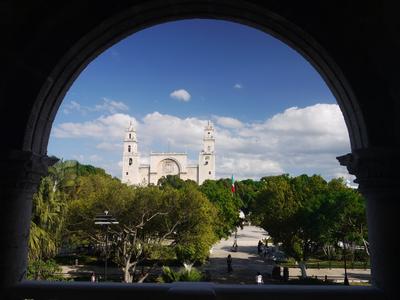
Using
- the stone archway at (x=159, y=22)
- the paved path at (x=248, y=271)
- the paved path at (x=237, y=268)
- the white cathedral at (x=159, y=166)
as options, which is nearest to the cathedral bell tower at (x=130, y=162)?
the white cathedral at (x=159, y=166)

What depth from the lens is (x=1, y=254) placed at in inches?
168

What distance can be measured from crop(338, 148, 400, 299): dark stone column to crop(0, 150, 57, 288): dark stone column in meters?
4.00

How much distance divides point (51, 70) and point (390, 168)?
14.1 ft

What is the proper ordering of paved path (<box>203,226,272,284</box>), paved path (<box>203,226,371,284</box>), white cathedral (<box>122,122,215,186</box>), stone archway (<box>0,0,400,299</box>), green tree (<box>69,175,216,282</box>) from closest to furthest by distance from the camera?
stone archway (<box>0,0,400,299</box>), paved path (<box>203,226,371,284</box>), green tree (<box>69,175,216,282</box>), paved path (<box>203,226,272,284</box>), white cathedral (<box>122,122,215,186</box>)

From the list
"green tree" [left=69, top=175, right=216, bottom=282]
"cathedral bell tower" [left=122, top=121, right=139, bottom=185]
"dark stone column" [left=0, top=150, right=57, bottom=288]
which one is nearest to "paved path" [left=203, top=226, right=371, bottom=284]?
"green tree" [left=69, top=175, right=216, bottom=282]

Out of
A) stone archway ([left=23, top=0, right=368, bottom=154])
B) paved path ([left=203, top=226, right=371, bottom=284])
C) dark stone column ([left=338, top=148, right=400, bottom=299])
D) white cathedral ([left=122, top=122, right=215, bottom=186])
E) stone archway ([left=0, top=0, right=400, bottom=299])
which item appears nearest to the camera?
dark stone column ([left=338, top=148, right=400, bottom=299])

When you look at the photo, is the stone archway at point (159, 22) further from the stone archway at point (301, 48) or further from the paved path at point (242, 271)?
the paved path at point (242, 271)

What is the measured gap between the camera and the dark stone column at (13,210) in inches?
168

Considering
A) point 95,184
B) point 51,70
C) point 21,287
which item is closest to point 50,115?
point 51,70

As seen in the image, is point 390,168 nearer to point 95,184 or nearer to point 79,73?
point 79,73

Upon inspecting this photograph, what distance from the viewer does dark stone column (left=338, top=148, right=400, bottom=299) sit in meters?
4.10

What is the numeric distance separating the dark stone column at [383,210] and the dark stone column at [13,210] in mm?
4004

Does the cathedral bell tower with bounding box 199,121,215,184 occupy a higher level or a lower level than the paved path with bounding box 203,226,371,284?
higher

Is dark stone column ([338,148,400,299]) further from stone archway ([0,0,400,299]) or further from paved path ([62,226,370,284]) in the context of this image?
paved path ([62,226,370,284])
